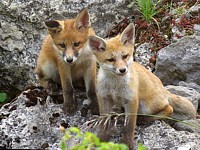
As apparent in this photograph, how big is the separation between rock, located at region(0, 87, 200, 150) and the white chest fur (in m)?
0.46

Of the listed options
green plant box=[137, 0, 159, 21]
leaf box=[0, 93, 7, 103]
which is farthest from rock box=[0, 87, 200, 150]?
green plant box=[137, 0, 159, 21]

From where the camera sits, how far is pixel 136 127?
5969 mm

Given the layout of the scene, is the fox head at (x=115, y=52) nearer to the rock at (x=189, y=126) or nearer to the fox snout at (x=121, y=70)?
the fox snout at (x=121, y=70)

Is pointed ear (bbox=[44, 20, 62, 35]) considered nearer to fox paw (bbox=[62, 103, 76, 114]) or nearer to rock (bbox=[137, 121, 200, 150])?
fox paw (bbox=[62, 103, 76, 114])

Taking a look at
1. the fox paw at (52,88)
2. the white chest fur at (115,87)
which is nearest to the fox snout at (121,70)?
the white chest fur at (115,87)

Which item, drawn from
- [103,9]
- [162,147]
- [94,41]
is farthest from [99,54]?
[103,9]

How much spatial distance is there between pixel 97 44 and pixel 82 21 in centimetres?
83

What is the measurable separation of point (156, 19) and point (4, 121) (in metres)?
3.70

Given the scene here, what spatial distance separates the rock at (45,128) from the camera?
5.67 meters

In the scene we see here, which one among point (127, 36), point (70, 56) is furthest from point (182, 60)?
point (70, 56)

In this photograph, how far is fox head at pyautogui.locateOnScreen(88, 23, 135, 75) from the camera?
18.0 ft

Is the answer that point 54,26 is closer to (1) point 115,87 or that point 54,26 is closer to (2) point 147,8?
(1) point 115,87

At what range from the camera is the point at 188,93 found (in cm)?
692

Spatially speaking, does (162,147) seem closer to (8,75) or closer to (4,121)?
(4,121)
